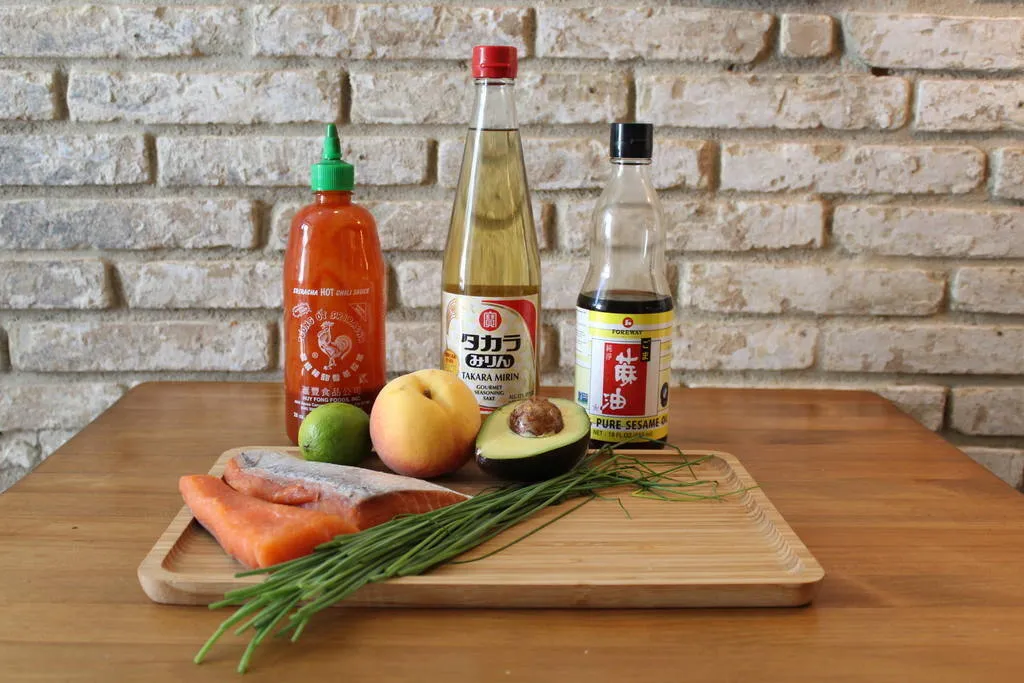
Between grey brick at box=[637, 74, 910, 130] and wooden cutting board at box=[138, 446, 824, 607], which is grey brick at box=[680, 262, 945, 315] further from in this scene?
wooden cutting board at box=[138, 446, 824, 607]

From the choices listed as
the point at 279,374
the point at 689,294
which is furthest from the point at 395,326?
the point at 689,294

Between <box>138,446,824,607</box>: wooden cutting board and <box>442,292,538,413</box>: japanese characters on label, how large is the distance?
0.66 feet

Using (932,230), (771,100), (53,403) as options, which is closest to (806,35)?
(771,100)

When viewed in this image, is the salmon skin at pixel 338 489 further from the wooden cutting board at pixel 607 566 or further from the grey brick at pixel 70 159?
the grey brick at pixel 70 159

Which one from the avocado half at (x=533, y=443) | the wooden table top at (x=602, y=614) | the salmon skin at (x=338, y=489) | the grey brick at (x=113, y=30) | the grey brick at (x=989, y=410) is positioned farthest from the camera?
the grey brick at (x=989, y=410)

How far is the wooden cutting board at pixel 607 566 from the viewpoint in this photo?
616 mm

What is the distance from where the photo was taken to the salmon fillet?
25.0 inches

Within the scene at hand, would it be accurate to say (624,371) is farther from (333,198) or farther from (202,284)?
(202,284)

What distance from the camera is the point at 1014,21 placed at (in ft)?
3.85

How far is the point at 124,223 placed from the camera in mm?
1210

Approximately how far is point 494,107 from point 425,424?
366 mm

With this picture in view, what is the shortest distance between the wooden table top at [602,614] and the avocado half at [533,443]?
0.63ft

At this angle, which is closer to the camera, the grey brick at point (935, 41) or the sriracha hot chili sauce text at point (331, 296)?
the sriracha hot chili sauce text at point (331, 296)

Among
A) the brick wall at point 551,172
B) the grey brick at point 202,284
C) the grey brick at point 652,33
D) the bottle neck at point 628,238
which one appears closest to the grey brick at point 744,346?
the brick wall at point 551,172
